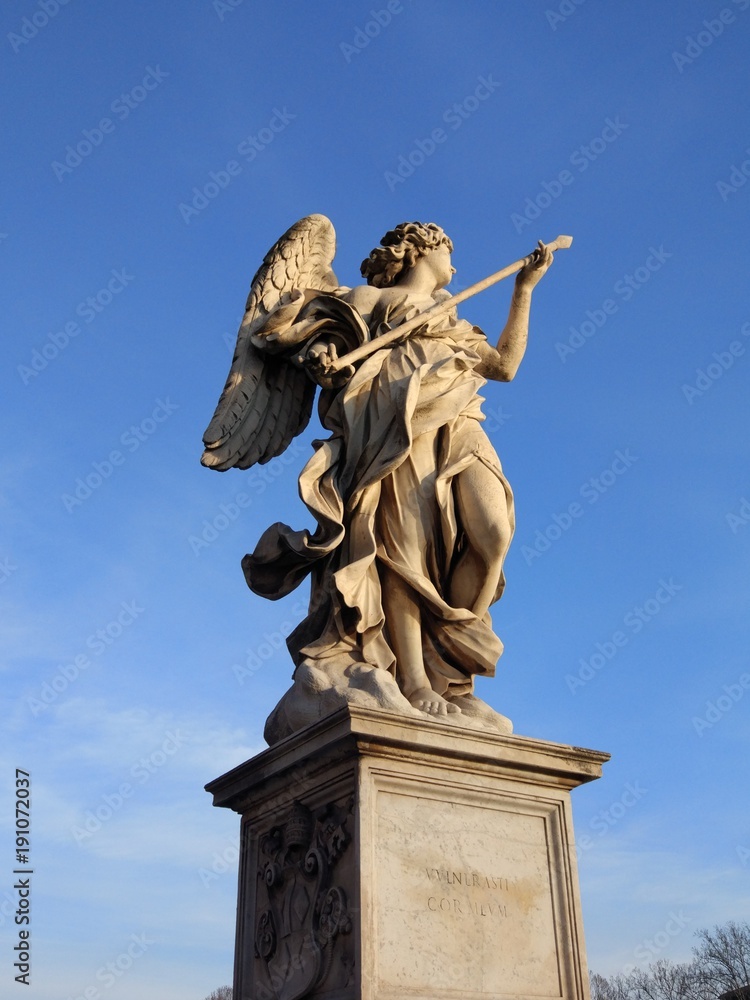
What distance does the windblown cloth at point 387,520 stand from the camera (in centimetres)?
606

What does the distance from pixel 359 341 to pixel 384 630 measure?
6.42ft

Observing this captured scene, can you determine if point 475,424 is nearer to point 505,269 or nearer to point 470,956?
point 505,269

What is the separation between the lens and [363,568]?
19.8ft

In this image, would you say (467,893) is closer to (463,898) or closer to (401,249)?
(463,898)

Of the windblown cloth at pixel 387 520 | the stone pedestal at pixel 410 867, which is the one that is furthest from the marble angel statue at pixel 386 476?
the stone pedestal at pixel 410 867

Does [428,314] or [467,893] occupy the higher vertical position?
[428,314]

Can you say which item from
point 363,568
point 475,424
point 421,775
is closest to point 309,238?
point 475,424

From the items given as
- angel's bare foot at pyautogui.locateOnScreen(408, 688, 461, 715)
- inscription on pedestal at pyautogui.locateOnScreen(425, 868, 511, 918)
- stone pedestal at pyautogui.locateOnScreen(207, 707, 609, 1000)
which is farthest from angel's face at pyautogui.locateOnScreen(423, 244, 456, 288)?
inscription on pedestal at pyautogui.locateOnScreen(425, 868, 511, 918)

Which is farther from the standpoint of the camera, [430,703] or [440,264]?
[440,264]

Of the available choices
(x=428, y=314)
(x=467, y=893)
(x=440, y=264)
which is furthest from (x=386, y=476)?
(x=467, y=893)

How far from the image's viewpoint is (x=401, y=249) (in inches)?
291

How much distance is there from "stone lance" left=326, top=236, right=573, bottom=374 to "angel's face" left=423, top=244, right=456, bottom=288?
15.5 inches

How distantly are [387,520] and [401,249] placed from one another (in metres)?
2.18

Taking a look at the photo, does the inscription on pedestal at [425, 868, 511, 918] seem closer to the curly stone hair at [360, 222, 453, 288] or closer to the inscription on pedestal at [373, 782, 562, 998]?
the inscription on pedestal at [373, 782, 562, 998]
